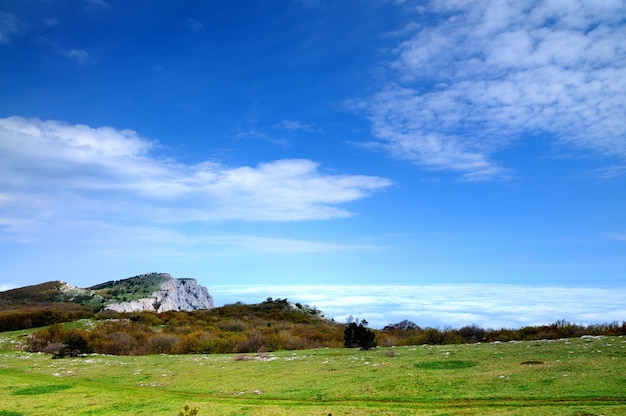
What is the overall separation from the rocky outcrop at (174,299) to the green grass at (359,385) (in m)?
58.9

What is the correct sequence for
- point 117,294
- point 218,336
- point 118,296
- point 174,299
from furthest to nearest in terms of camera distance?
1. point 174,299
2. point 117,294
3. point 118,296
4. point 218,336

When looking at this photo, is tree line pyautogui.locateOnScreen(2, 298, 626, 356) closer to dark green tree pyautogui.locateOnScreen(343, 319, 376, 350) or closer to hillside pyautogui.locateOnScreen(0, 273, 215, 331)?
dark green tree pyautogui.locateOnScreen(343, 319, 376, 350)

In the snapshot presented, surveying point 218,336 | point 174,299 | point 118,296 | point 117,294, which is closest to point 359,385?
point 218,336

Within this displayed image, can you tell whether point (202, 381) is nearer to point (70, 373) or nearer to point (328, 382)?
point (328, 382)

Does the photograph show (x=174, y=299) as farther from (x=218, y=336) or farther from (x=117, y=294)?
(x=218, y=336)

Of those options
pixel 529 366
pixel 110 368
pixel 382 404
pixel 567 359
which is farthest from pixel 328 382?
pixel 110 368

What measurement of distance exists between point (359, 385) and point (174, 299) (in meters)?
104

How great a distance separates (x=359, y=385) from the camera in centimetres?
1470

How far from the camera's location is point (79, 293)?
100188 mm

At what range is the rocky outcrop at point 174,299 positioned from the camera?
3415 inches

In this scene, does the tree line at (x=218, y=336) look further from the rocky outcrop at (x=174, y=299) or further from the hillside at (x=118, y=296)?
the rocky outcrop at (x=174, y=299)

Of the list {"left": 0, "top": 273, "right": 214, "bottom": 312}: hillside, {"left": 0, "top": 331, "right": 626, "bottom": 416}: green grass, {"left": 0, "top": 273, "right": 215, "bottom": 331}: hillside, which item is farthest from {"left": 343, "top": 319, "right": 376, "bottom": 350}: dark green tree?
{"left": 0, "top": 273, "right": 214, "bottom": 312}: hillside

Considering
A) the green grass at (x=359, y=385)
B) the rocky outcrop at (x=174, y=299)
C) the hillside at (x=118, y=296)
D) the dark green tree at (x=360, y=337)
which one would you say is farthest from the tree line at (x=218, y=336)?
the rocky outcrop at (x=174, y=299)

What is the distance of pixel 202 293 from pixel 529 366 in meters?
130
